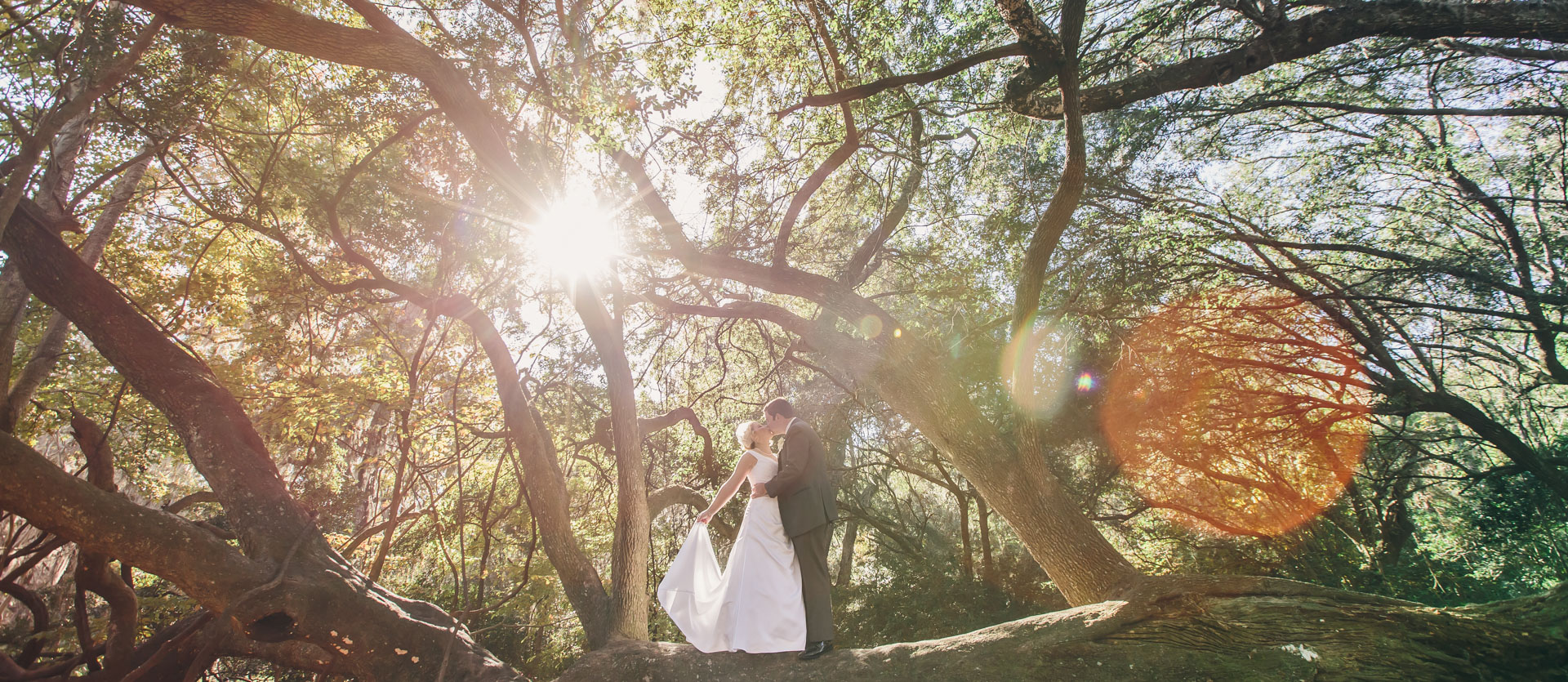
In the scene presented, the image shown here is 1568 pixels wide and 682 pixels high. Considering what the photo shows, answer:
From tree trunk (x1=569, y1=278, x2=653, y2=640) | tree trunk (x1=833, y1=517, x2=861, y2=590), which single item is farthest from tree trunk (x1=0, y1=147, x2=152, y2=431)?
tree trunk (x1=833, y1=517, x2=861, y2=590)

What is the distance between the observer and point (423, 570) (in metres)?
11.4

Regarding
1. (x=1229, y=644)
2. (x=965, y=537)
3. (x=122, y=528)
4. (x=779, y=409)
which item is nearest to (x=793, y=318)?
(x=779, y=409)

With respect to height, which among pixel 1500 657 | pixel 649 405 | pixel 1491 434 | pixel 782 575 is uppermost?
pixel 649 405

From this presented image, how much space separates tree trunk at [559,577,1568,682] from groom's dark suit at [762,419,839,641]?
1.20 ft

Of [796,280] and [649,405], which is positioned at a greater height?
[649,405]

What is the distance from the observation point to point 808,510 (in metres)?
3.69

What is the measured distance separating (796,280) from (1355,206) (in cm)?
692

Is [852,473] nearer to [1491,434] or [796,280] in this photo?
[796,280]

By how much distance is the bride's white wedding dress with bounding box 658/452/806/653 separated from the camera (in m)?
3.52

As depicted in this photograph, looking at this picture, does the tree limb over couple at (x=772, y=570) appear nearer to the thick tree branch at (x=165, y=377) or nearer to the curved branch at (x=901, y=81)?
the curved branch at (x=901, y=81)

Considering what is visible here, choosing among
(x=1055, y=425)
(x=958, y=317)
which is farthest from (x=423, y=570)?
(x=1055, y=425)

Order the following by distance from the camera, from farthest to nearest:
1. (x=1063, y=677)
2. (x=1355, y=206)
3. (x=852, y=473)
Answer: (x=852, y=473) → (x=1355, y=206) → (x=1063, y=677)

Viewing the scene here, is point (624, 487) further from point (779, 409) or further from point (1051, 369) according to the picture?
point (1051, 369)

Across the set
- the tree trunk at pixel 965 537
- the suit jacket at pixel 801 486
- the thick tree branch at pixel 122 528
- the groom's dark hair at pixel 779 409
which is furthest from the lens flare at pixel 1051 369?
the thick tree branch at pixel 122 528
